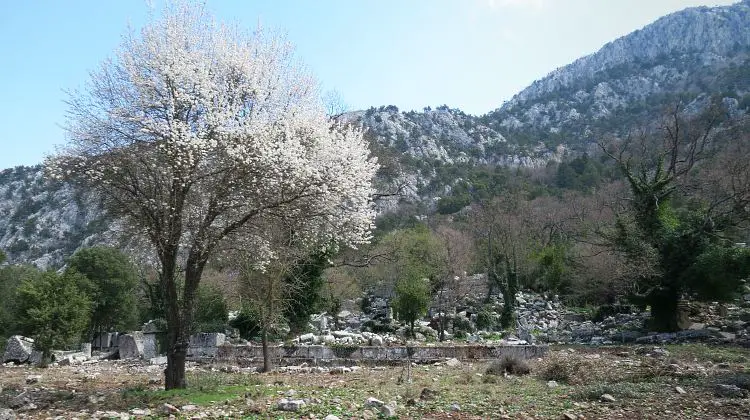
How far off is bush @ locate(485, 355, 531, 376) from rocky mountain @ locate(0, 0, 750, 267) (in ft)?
→ 213

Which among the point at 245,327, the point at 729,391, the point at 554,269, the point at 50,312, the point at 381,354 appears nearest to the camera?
the point at 729,391

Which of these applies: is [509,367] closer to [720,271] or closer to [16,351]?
[720,271]

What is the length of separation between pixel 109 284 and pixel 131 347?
1181 centimetres

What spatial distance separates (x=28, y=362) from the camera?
91.8 feet

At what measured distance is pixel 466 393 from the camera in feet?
39.3

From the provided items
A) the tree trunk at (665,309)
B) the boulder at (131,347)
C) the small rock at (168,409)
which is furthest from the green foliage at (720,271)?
the boulder at (131,347)

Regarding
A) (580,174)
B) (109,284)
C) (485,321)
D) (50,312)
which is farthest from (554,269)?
(580,174)

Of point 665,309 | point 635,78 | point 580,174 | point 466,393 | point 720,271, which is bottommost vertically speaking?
point 466,393

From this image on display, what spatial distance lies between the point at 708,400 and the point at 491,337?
19.1m

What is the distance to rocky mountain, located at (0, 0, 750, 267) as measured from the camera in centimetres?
9400

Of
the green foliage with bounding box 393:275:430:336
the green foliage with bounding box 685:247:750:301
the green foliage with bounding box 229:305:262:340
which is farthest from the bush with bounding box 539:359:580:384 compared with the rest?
the green foliage with bounding box 229:305:262:340

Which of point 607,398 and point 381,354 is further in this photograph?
point 381,354

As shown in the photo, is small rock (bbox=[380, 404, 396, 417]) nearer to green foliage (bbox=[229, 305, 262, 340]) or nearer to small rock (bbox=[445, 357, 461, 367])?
small rock (bbox=[445, 357, 461, 367])

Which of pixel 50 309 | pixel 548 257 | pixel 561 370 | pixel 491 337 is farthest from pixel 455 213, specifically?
pixel 561 370
